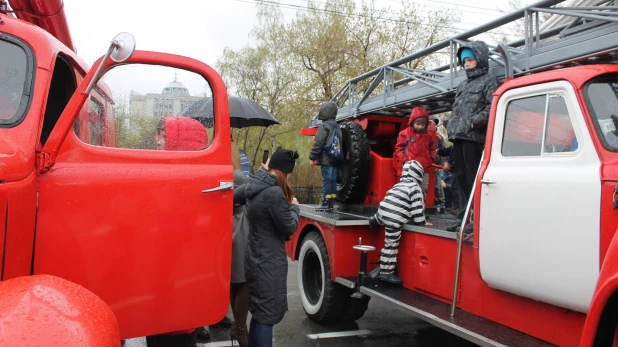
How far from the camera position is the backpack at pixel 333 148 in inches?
234

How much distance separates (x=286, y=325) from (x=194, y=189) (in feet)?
9.96

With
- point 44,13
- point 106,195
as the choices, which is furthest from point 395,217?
point 44,13

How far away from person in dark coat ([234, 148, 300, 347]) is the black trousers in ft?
4.94

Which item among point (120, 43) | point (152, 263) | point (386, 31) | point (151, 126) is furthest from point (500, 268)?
point (386, 31)

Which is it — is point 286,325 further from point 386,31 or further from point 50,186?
point 386,31

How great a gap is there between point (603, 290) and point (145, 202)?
2.20 metres

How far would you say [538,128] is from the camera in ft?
10.1

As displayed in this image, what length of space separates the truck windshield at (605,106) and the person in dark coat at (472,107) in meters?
0.95

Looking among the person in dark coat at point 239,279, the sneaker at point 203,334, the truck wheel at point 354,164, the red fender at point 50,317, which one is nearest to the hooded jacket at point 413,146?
the truck wheel at point 354,164

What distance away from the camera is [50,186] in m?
2.31

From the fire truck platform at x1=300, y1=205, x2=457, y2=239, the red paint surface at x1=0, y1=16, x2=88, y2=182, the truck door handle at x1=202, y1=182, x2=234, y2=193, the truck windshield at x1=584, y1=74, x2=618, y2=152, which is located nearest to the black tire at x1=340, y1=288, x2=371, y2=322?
the fire truck platform at x1=300, y1=205, x2=457, y2=239

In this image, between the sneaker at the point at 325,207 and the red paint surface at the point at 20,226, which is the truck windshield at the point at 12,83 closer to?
the red paint surface at the point at 20,226

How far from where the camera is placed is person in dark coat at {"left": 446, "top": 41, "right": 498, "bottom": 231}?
12.4 feet

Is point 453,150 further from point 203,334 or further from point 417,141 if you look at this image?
point 203,334
